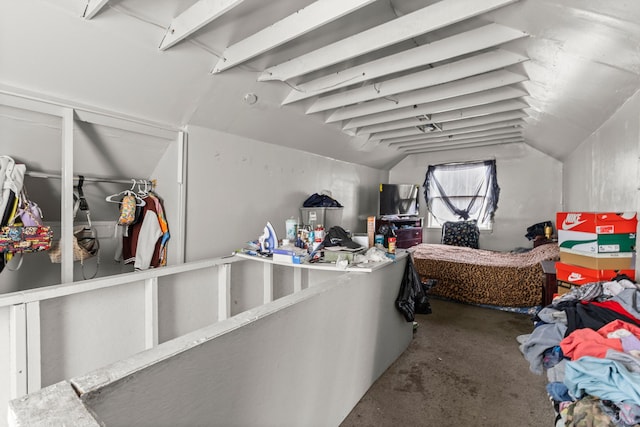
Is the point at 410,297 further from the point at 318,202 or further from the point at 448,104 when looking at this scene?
the point at 448,104

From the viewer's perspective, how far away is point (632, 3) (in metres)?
1.21

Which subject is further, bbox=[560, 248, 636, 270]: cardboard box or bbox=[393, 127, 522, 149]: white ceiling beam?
bbox=[393, 127, 522, 149]: white ceiling beam

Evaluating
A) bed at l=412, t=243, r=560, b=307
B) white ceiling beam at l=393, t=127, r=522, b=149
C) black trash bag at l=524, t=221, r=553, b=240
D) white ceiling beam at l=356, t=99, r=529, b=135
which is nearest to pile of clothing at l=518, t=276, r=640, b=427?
white ceiling beam at l=356, t=99, r=529, b=135

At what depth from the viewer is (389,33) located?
1.78 metres

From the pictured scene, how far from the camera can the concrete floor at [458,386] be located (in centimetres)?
184

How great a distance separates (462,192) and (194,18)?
17.0 feet

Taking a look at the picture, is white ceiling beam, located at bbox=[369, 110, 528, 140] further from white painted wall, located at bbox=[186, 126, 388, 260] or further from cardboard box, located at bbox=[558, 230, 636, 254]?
cardboard box, located at bbox=[558, 230, 636, 254]

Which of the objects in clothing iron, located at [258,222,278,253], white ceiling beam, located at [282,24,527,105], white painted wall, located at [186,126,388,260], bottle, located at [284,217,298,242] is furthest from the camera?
white painted wall, located at [186,126,388,260]

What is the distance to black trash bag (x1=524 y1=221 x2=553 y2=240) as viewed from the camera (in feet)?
15.4

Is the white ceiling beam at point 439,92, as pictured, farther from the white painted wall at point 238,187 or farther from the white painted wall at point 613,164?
the white painted wall at point 238,187

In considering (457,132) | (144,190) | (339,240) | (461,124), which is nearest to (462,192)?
(457,132)

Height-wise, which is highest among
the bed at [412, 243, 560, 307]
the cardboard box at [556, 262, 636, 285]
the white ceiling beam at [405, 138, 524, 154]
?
the white ceiling beam at [405, 138, 524, 154]

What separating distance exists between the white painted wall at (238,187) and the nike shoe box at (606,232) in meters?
2.65

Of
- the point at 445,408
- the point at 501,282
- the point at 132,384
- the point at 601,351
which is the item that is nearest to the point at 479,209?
the point at 501,282
